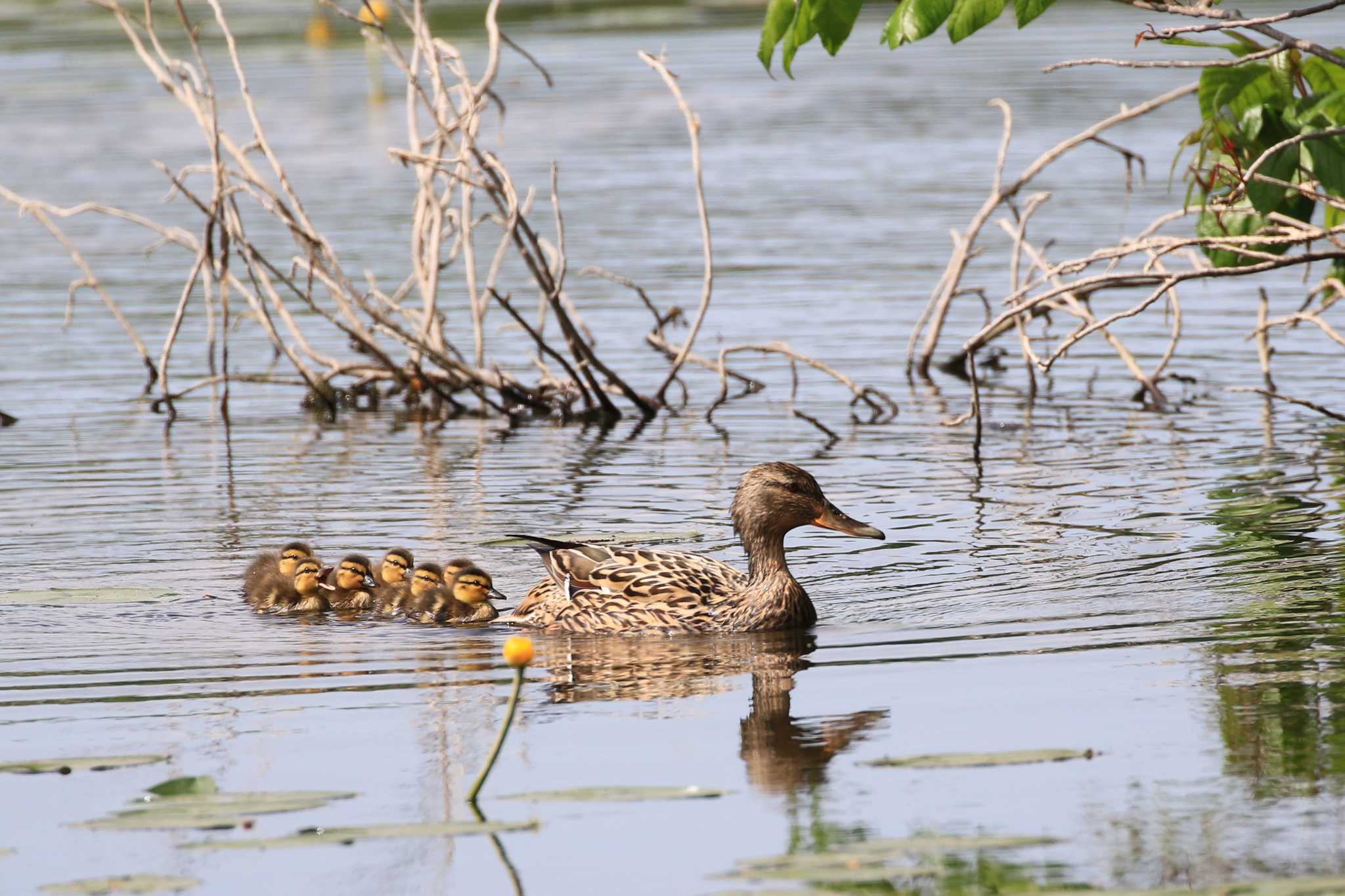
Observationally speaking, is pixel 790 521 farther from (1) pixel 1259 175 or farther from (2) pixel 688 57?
(2) pixel 688 57

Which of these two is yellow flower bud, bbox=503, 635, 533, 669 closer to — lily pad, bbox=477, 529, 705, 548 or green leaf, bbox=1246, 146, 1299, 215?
green leaf, bbox=1246, 146, 1299, 215

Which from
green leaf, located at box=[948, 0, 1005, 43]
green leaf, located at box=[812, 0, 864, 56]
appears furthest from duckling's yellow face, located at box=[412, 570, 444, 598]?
green leaf, located at box=[948, 0, 1005, 43]

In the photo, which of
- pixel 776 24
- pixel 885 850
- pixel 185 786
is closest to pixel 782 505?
pixel 776 24

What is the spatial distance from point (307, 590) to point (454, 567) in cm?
69

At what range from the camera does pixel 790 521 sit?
9148 mm

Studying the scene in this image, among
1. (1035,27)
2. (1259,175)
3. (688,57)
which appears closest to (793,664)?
(1259,175)

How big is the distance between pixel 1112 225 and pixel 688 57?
65.1ft

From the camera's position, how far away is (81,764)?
667 centimetres

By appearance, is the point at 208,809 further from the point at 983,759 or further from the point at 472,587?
the point at 472,587

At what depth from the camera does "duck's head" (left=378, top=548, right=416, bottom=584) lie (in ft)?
31.0

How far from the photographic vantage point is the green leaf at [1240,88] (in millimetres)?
9375

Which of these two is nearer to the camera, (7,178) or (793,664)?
(793,664)

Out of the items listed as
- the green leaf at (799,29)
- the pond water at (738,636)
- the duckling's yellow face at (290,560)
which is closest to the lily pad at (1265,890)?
the pond water at (738,636)

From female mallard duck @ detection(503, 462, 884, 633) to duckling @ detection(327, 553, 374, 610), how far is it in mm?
723
